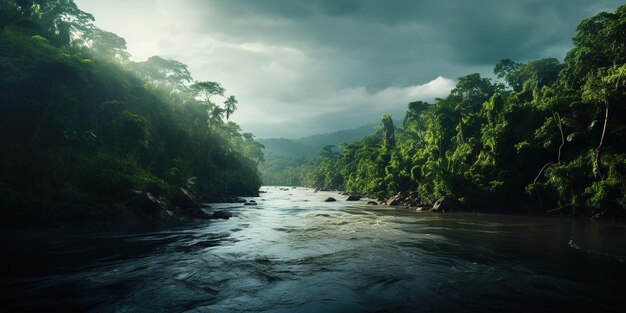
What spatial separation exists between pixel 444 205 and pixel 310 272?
100 ft

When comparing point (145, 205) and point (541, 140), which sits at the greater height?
point (541, 140)

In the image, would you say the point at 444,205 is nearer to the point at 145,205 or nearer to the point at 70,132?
the point at 145,205

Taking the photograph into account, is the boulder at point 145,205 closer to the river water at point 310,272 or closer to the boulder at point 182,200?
the boulder at point 182,200

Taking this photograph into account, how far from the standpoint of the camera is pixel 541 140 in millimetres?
32812

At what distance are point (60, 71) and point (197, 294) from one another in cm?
2533

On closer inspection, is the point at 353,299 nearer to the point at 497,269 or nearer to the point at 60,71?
the point at 497,269

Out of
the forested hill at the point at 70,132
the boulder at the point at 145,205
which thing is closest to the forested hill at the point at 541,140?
the boulder at the point at 145,205

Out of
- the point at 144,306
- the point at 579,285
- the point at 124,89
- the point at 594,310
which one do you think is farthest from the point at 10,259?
the point at 124,89

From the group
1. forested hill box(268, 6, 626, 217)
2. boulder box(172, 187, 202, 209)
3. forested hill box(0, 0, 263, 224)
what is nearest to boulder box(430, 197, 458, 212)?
forested hill box(268, 6, 626, 217)

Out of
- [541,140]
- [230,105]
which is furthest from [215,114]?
[541,140]

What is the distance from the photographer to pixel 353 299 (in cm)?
808

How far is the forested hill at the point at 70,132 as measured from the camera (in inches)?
804

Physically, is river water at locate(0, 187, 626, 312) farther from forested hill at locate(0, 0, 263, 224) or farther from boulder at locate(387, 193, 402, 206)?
boulder at locate(387, 193, 402, 206)

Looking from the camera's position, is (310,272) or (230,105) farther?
(230,105)
